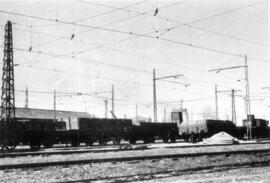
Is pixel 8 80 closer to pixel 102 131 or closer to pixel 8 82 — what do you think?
pixel 8 82

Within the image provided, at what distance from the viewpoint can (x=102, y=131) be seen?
32.8 m

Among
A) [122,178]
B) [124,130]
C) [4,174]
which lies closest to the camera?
[122,178]

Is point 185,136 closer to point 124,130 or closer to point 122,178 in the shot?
point 124,130

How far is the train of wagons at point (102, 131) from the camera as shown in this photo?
2700 centimetres

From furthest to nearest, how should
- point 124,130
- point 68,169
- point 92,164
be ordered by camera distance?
point 124,130 → point 92,164 → point 68,169

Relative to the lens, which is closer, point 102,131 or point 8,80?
point 8,80

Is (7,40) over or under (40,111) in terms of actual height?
over

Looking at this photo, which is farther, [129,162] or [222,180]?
[129,162]

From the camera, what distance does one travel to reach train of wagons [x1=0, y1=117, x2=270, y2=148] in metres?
27.0

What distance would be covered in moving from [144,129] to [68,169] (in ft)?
82.6

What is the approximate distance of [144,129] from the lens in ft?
121

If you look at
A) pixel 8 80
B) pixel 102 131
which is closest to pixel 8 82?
pixel 8 80

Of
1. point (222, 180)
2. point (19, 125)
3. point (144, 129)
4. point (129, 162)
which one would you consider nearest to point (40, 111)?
point (144, 129)

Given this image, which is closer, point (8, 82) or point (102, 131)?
point (8, 82)
